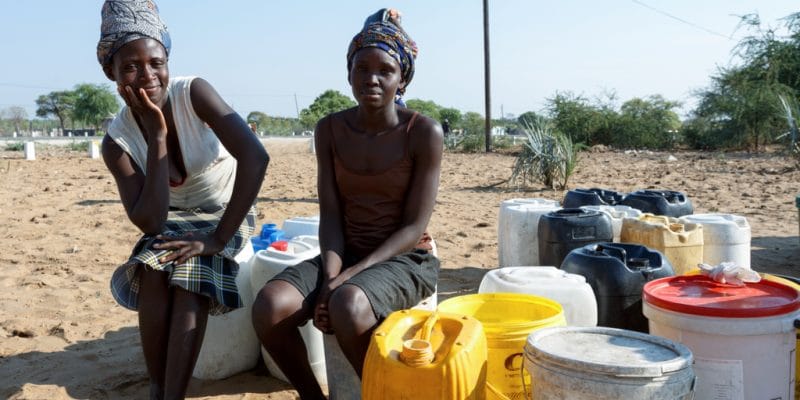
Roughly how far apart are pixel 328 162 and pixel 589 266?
1.11 meters

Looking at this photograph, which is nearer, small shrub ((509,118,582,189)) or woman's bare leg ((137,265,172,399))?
woman's bare leg ((137,265,172,399))

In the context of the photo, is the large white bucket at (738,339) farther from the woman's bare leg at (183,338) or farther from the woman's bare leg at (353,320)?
the woman's bare leg at (183,338)

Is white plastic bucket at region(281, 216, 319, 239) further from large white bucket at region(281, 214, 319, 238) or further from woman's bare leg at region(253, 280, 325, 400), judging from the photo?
woman's bare leg at region(253, 280, 325, 400)

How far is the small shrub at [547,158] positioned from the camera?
8.92 m

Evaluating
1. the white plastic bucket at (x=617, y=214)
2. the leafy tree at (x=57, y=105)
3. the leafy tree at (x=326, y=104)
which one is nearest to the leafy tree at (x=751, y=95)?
the white plastic bucket at (x=617, y=214)

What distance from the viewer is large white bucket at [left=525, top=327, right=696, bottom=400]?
4.84ft

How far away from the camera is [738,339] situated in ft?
5.98

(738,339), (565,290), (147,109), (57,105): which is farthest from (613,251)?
(57,105)

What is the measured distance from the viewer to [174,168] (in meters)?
2.44

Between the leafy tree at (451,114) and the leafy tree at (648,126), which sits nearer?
the leafy tree at (648,126)

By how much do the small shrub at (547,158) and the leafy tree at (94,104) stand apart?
171 feet

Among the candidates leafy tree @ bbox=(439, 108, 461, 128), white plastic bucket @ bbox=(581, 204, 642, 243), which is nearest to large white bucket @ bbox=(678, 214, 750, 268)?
white plastic bucket @ bbox=(581, 204, 642, 243)

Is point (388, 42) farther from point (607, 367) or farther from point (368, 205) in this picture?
point (607, 367)

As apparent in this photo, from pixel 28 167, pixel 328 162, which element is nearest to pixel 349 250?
pixel 328 162
